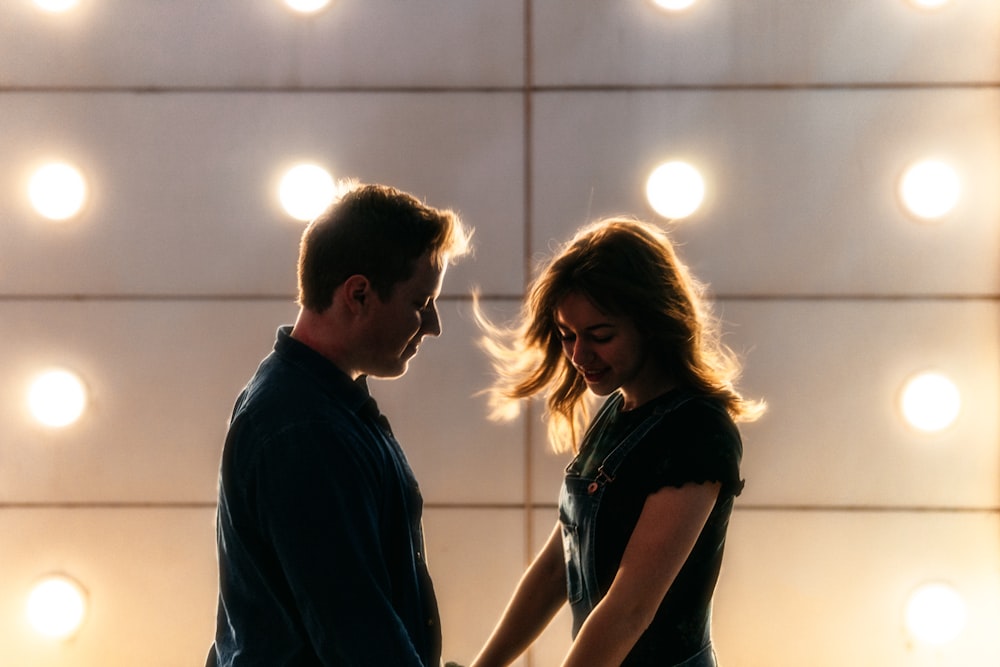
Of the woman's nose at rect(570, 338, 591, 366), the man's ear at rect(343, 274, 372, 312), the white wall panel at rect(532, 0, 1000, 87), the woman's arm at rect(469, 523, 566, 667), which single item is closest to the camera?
the man's ear at rect(343, 274, 372, 312)

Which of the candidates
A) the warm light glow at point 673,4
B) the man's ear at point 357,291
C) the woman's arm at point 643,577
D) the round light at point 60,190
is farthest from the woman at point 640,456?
the round light at point 60,190

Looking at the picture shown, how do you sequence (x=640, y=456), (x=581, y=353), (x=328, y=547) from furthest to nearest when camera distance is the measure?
(x=581, y=353), (x=640, y=456), (x=328, y=547)

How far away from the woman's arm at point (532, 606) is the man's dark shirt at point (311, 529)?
1.28ft

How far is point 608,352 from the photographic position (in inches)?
64.9

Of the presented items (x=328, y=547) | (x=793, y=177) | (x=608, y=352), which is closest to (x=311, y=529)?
(x=328, y=547)

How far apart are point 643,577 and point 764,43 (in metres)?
1.93

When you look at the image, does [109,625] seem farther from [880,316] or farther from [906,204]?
[906,204]

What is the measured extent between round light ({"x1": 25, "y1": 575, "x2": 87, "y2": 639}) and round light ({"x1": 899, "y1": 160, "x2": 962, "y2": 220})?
2.80m

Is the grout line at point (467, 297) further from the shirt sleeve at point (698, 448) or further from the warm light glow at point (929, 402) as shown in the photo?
the shirt sleeve at point (698, 448)

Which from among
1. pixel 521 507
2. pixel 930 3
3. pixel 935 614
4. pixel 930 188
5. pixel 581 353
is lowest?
pixel 935 614

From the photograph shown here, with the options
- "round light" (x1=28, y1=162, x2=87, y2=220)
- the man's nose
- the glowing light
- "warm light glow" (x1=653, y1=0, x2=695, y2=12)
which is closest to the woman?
the man's nose

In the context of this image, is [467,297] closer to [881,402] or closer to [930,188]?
[881,402]

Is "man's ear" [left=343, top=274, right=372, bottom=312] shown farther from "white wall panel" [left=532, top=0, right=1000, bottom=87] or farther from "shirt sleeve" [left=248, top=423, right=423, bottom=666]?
"white wall panel" [left=532, top=0, right=1000, bottom=87]

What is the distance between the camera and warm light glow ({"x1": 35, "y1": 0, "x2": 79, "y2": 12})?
287cm
